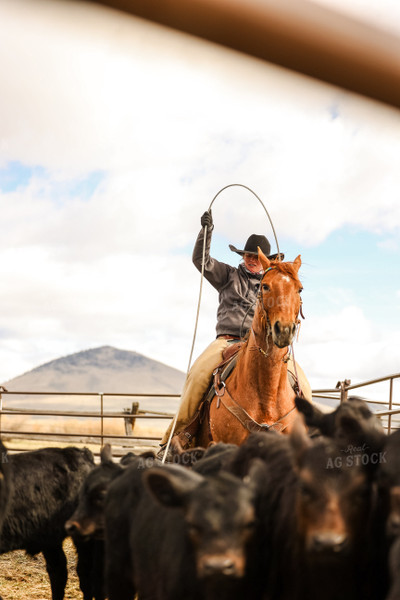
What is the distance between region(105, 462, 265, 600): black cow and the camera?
2.31 meters

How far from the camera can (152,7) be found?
0.46 m

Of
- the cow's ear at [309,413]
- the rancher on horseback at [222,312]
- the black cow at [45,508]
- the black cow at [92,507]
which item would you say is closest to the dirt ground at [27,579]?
the black cow at [45,508]

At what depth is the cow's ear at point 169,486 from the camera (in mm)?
2549

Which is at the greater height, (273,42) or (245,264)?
(245,264)

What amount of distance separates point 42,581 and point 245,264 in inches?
166

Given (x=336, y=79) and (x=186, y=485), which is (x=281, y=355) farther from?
(x=336, y=79)

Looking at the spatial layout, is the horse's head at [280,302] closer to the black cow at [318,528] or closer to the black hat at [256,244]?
the black hat at [256,244]

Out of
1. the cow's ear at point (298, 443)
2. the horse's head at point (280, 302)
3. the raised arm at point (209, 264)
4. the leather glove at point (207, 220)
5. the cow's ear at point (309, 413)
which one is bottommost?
the cow's ear at point (298, 443)

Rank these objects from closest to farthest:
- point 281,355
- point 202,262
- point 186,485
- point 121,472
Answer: point 186,485
point 121,472
point 281,355
point 202,262

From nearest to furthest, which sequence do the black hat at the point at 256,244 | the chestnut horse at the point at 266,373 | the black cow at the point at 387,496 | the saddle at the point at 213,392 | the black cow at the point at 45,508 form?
1. the black cow at the point at 387,496
2. the black cow at the point at 45,508
3. the chestnut horse at the point at 266,373
4. the saddle at the point at 213,392
5. the black hat at the point at 256,244

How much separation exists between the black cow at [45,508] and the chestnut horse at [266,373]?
1.59 m

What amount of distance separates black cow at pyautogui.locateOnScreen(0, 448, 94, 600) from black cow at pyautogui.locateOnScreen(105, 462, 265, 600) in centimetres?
190

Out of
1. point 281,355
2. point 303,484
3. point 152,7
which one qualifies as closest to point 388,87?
point 152,7

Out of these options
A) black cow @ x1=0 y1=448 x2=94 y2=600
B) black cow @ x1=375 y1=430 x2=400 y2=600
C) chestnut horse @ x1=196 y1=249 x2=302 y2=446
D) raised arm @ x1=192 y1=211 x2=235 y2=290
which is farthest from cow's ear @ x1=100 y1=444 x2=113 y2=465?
raised arm @ x1=192 y1=211 x2=235 y2=290
